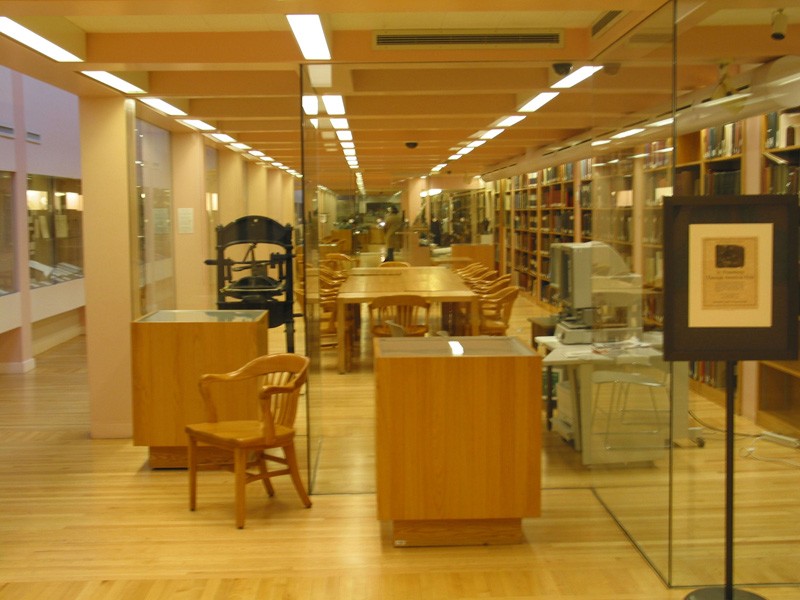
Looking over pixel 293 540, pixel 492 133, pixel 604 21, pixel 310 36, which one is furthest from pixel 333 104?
pixel 492 133

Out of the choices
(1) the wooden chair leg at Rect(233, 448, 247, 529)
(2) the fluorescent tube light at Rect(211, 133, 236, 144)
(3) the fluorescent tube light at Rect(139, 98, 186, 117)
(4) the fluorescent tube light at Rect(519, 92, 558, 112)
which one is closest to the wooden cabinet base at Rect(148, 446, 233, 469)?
(1) the wooden chair leg at Rect(233, 448, 247, 529)

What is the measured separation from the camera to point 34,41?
516cm

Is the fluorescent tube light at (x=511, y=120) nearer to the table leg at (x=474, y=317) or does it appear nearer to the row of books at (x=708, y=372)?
the table leg at (x=474, y=317)

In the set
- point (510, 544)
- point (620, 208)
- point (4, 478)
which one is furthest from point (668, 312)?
point (4, 478)

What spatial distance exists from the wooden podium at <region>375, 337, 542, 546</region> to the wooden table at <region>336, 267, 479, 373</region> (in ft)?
13.0

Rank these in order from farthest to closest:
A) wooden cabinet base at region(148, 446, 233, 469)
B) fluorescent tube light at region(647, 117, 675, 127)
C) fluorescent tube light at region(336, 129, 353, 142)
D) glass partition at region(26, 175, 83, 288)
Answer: glass partition at region(26, 175, 83, 288)
fluorescent tube light at region(336, 129, 353, 142)
wooden cabinet base at region(148, 446, 233, 469)
fluorescent tube light at region(647, 117, 675, 127)

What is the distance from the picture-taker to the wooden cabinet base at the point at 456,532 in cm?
468

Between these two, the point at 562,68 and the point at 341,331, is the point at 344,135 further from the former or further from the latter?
the point at 562,68

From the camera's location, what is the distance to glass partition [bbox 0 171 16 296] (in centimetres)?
998

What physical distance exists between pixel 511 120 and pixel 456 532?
528cm

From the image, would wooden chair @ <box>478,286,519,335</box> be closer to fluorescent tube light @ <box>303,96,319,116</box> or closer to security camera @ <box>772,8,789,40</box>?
fluorescent tube light @ <box>303,96,319,116</box>

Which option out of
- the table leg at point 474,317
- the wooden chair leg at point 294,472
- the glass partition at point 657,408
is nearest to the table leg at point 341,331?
the table leg at point 474,317

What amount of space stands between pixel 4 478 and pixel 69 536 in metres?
1.41

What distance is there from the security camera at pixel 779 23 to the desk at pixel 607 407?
6.23ft
